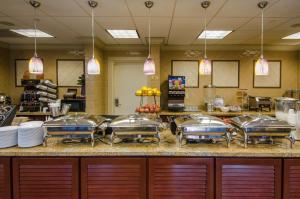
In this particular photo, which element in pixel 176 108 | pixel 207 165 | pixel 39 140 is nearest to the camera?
pixel 207 165

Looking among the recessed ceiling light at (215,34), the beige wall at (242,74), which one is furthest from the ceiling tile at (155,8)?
the beige wall at (242,74)

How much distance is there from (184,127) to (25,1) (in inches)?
93.1

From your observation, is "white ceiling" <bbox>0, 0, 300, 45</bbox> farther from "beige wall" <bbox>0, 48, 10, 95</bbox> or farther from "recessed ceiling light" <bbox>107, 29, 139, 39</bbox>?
"beige wall" <bbox>0, 48, 10, 95</bbox>

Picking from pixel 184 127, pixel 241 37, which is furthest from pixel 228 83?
pixel 184 127

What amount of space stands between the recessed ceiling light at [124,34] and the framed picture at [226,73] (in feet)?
7.17

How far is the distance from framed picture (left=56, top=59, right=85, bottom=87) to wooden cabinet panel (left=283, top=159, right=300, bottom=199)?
486 centimetres

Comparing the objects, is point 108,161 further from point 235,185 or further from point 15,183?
point 235,185

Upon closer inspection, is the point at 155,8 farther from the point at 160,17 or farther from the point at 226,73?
the point at 226,73

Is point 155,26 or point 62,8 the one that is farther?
point 155,26

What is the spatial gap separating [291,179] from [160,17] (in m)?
2.55

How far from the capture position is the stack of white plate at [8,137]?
6.89ft

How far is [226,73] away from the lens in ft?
18.9

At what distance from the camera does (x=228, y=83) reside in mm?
5770

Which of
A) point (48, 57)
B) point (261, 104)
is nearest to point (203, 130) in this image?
point (261, 104)
